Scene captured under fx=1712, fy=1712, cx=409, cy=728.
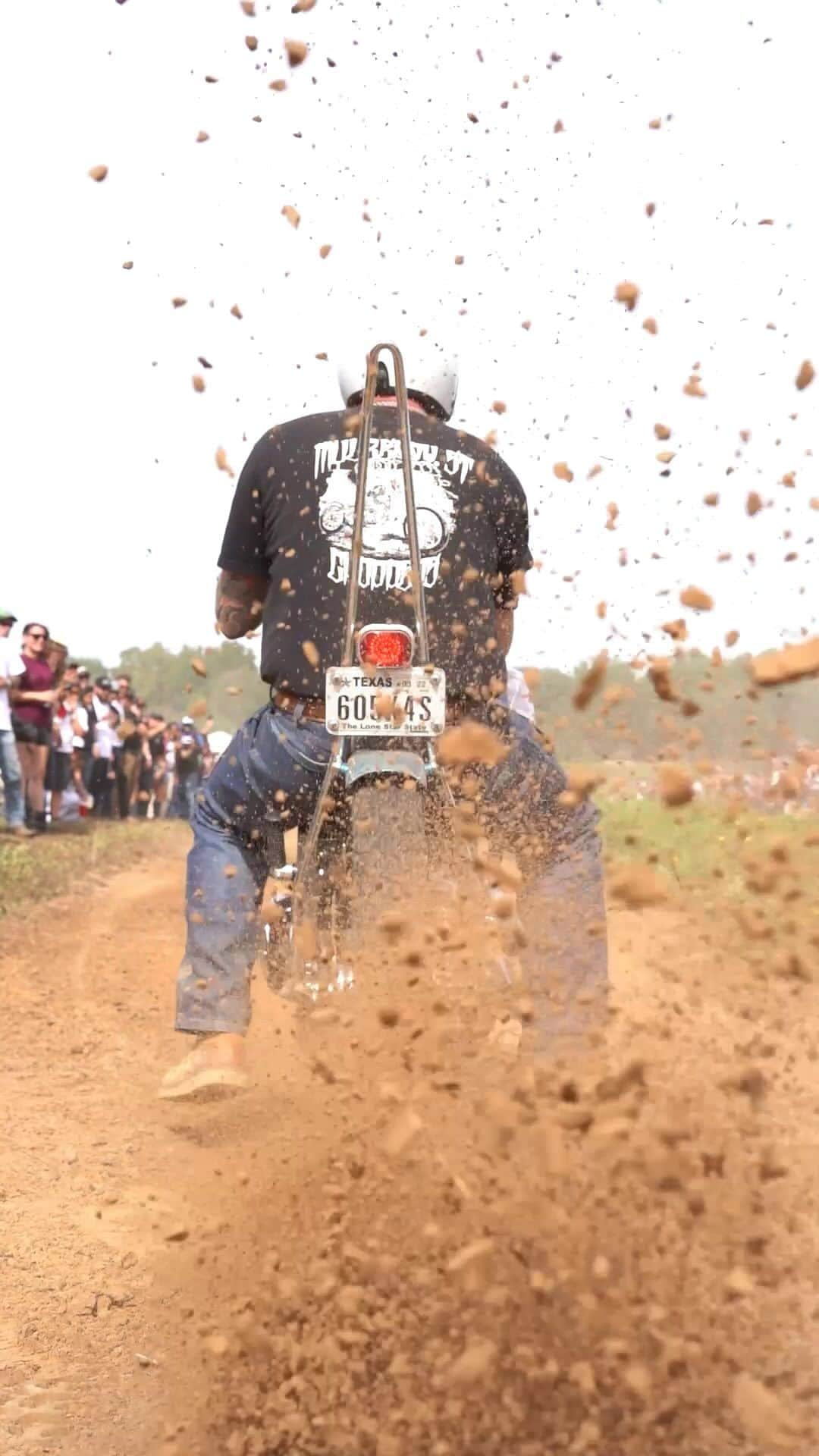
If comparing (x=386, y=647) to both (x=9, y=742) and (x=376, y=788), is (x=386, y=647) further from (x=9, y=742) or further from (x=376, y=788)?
(x=9, y=742)

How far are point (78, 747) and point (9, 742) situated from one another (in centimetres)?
516

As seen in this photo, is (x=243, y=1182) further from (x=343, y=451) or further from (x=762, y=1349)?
(x=343, y=451)

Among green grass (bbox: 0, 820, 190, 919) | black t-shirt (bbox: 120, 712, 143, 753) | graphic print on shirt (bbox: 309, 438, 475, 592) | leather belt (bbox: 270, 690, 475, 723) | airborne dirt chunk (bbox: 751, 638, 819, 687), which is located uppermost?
black t-shirt (bbox: 120, 712, 143, 753)

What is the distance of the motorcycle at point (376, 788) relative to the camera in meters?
3.70

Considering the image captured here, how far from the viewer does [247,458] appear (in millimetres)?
4148

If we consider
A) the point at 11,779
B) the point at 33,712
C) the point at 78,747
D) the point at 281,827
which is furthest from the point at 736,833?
the point at 78,747

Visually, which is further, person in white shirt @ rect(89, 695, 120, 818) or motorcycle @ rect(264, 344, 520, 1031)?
person in white shirt @ rect(89, 695, 120, 818)

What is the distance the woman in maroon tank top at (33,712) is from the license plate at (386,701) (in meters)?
12.0

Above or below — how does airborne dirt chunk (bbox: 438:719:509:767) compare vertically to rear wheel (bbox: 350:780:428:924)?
above

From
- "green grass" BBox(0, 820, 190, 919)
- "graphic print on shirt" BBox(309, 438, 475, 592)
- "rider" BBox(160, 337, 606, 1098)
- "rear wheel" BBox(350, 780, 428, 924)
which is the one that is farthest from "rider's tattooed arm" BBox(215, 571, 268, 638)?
"green grass" BBox(0, 820, 190, 919)

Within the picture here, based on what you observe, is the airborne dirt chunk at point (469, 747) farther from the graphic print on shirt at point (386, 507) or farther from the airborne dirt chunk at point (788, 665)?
the airborne dirt chunk at point (788, 665)

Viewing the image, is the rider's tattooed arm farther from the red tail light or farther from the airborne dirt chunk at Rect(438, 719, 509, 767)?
the airborne dirt chunk at Rect(438, 719, 509, 767)

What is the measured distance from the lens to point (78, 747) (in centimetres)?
1997

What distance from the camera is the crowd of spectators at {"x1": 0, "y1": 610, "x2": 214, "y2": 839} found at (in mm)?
15570
